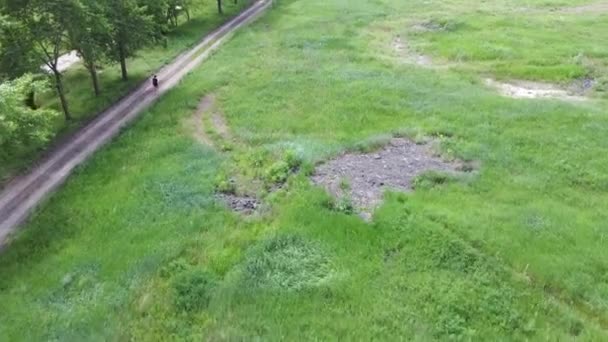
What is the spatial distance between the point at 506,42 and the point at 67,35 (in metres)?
35.8

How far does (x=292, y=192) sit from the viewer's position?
26.4 m

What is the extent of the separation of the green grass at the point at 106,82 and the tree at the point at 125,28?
1676mm

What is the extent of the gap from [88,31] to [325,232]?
25.1 m

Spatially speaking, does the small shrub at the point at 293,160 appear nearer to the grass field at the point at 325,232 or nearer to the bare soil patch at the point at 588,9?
the grass field at the point at 325,232

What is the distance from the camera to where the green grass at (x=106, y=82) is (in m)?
34.7

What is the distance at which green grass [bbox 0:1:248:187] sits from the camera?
114ft

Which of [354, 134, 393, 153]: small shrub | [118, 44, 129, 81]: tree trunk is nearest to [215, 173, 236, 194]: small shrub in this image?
[354, 134, 393, 153]: small shrub

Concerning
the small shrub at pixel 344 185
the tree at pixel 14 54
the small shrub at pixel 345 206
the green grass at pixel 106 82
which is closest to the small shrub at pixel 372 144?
the small shrub at pixel 344 185

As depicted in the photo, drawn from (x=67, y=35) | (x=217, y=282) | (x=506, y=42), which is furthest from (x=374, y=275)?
(x=506, y=42)

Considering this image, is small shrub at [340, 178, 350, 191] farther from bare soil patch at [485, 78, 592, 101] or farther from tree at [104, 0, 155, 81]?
tree at [104, 0, 155, 81]

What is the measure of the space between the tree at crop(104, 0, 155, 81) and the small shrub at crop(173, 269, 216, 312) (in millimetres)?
28828

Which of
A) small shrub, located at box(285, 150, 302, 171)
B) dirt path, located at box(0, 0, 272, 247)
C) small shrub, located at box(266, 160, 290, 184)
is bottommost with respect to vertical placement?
dirt path, located at box(0, 0, 272, 247)

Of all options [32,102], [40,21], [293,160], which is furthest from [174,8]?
[293,160]

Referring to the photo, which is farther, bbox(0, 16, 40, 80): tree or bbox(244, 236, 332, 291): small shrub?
bbox(0, 16, 40, 80): tree
